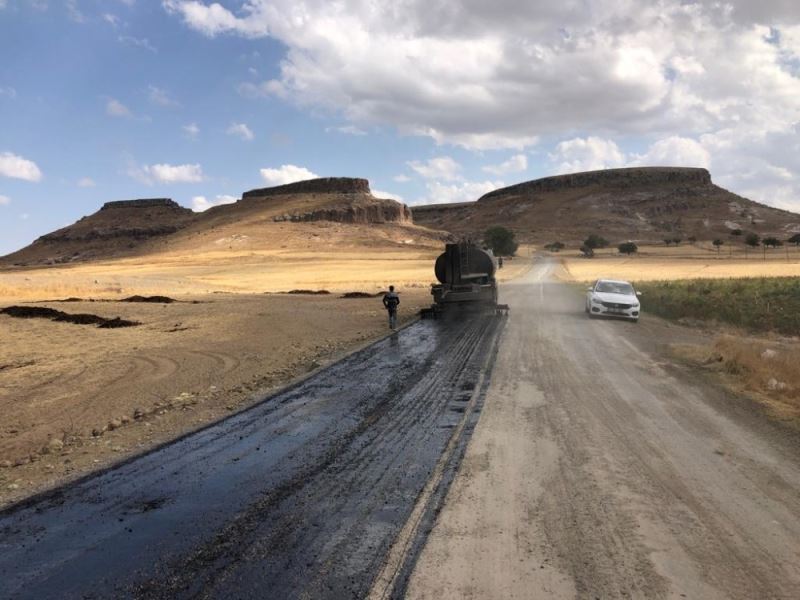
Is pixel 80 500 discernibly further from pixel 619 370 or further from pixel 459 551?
pixel 619 370

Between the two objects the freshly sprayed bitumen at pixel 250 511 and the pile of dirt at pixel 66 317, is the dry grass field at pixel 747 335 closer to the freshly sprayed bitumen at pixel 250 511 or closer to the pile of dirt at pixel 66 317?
the freshly sprayed bitumen at pixel 250 511

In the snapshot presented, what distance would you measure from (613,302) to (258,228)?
124340 mm

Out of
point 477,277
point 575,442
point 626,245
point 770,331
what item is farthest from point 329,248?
point 575,442

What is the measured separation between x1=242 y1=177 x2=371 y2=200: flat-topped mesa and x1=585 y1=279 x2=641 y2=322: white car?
517ft

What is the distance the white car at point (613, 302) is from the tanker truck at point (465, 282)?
3.36m

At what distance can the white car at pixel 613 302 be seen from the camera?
2097cm

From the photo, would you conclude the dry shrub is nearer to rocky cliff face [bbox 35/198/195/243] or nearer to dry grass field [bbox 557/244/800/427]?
dry grass field [bbox 557/244/800/427]

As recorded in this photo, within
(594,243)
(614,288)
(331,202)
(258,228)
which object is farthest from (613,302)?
(331,202)

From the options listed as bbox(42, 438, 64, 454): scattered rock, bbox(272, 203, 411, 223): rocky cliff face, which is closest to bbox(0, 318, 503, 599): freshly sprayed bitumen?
bbox(42, 438, 64, 454): scattered rock

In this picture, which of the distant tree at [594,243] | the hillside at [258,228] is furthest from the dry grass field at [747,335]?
the hillside at [258,228]

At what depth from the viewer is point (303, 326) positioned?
20844mm

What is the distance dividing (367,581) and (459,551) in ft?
2.59

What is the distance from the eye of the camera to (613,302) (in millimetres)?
21125

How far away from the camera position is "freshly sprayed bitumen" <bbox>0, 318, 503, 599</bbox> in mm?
4207
